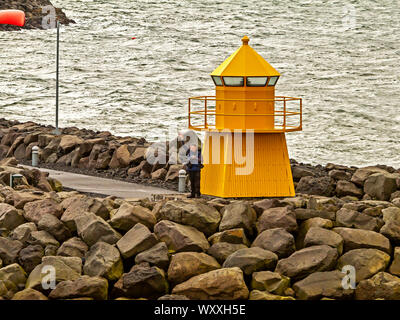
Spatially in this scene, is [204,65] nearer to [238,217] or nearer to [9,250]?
[238,217]

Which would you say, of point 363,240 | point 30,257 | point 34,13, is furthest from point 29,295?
point 34,13

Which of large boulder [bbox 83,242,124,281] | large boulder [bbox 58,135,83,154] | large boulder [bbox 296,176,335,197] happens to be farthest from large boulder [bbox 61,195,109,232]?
large boulder [bbox 58,135,83,154]

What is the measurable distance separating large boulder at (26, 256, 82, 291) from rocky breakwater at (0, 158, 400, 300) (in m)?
0.02

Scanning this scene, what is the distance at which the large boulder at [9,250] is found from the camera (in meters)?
14.5

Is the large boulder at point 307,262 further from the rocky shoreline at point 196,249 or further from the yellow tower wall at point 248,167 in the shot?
the yellow tower wall at point 248,167

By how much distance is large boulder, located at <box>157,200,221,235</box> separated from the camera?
14961mm

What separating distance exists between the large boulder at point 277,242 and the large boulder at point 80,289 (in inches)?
110

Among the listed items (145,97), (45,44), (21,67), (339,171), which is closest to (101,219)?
(339,171)

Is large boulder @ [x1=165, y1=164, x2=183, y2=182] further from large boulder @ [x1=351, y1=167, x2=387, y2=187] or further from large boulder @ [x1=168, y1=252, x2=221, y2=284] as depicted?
large boulder @ [x1=168, y1=252, x2=221, y2=284]

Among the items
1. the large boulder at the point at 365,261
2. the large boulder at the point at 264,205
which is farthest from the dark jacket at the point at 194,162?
the large boulder at the point at 365,261

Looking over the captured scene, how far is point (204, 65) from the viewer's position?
235 feet

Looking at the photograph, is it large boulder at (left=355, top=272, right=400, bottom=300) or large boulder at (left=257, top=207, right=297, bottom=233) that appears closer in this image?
large boulder at (left=355, top=272, right=400, bottom=300)
